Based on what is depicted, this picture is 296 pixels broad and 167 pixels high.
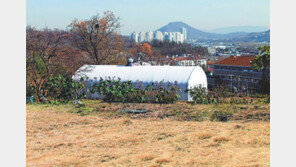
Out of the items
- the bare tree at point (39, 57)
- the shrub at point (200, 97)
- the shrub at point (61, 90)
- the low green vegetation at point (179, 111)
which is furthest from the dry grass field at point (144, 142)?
the bare tree at point (39, 57)

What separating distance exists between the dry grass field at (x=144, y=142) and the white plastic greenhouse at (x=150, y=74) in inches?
243

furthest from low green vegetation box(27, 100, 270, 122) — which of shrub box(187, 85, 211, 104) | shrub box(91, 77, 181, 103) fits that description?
shrub box(91, 77, 181, 103)

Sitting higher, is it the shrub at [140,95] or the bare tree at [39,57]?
the bare tree at [39,57]

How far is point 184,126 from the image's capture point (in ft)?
27.1

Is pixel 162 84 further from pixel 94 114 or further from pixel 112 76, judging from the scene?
pixel 94 114

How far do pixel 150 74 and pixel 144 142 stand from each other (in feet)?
31.7

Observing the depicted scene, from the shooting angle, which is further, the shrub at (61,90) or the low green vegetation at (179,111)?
the shrub at (61,90)

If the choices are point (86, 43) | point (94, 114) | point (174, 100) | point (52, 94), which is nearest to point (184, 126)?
point (94, 114)

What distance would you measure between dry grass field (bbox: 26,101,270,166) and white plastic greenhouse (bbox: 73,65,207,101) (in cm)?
618

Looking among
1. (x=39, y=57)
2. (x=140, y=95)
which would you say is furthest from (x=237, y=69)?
(x=140, y=95)

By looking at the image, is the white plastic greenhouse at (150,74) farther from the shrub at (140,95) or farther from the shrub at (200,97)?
the shrub at (200,97)

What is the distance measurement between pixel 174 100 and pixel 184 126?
4870mm

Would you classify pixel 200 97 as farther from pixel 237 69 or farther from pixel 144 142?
pixel 237 69

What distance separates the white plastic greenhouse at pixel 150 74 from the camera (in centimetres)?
1551
